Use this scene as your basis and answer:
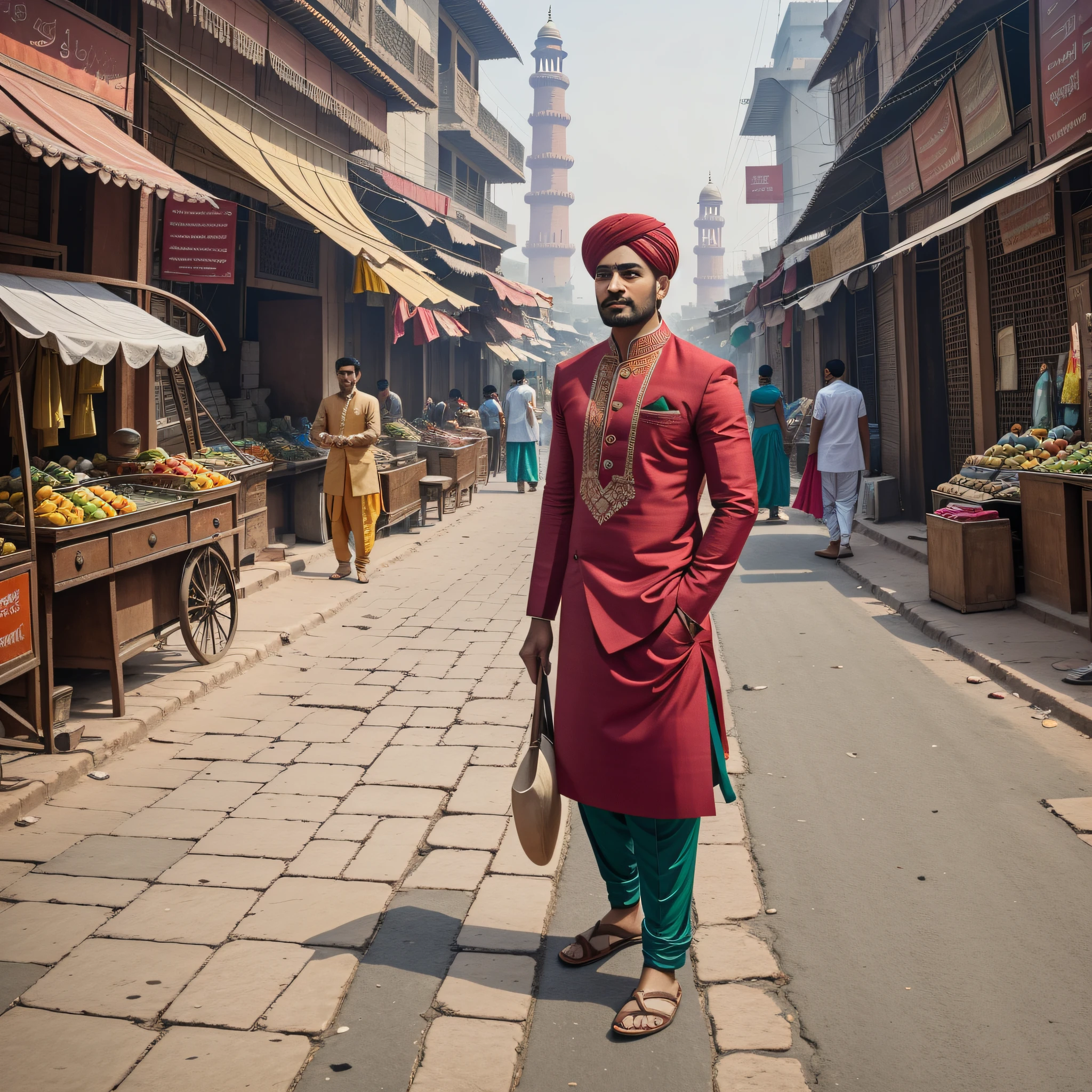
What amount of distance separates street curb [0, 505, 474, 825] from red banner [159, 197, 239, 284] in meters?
3.46

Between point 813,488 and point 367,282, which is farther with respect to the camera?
point 367,282

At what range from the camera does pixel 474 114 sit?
1172 inches

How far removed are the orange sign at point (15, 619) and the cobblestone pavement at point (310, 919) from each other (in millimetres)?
649

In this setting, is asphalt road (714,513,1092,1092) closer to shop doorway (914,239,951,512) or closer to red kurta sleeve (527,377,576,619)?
red kurta sleeve (527,377,576,619)

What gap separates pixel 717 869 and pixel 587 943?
0.81 m

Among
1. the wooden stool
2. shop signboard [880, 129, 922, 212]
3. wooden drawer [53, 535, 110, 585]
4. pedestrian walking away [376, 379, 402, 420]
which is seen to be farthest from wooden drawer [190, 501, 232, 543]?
shop signboard [880, 129, 922, 212]

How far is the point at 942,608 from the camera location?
25.4ft

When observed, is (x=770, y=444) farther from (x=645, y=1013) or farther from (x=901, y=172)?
(x=645, y=1013)

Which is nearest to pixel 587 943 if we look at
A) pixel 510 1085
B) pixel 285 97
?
pixel 510 1085

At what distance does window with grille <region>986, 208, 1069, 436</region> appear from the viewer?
8961mm

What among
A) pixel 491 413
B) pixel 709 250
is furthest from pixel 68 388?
pixel 709 250

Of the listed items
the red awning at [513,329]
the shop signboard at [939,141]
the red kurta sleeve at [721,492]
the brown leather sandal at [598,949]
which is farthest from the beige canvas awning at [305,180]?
the red awning at [513,329]

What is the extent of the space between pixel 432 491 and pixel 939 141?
288 inches

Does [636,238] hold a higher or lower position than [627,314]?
higher
